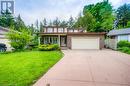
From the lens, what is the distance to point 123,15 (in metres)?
65.7

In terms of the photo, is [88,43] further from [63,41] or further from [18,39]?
[18,39]

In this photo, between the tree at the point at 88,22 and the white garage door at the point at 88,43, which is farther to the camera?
the tree at the point at 88,22

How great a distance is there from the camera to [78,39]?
28062mm

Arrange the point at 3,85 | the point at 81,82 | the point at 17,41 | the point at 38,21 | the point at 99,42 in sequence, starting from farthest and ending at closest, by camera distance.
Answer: the point at 38,21 → the point at 99,42 → the point at 17,41 → the point at 81,82 → the point at 3,85

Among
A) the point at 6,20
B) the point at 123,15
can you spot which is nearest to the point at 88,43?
the point at 6,20

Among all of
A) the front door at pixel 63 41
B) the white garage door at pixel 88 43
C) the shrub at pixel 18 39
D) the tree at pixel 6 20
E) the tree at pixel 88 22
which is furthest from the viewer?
the tree at pixel 6 20

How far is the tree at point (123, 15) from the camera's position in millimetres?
64625

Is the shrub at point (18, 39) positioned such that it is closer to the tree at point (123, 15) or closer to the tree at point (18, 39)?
Answer: the tree at point (18, 39)

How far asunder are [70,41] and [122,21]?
140 ft

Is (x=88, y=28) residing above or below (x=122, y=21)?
below

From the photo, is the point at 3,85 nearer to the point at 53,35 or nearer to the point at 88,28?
the point at 53,35

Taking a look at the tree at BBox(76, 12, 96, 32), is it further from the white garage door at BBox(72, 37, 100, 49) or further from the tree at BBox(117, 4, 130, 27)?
the tree at BBox(117, 4, 130, 27)

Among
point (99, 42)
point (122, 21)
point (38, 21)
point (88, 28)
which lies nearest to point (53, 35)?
point (99, 42)

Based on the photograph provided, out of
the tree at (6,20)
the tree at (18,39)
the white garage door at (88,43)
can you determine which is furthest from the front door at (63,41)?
the tree at (6,20)
